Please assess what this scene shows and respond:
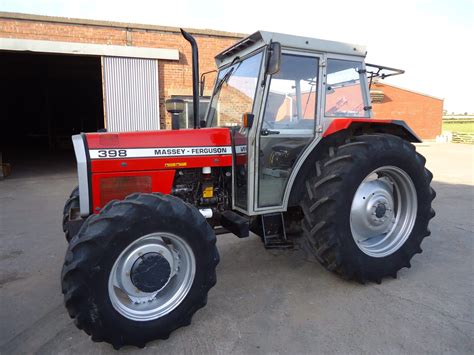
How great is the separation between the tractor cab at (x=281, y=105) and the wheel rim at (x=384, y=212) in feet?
2.32

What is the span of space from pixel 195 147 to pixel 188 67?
8.11 metres

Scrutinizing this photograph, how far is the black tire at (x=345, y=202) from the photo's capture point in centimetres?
312

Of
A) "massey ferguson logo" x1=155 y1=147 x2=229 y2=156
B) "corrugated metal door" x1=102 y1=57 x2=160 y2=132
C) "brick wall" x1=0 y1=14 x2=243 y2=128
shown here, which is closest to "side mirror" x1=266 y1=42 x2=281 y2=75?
"massey ferguson logo" x1=155 y1=147 x2=229 y2=156

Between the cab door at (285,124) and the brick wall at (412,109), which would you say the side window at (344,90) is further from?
the brick wall at (412,109)

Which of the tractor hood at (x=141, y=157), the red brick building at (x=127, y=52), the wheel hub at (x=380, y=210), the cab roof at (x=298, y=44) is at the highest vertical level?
the red brick building at (x=127, y=52)

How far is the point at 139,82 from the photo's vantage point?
10.0m

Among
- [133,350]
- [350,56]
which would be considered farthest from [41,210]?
[350,56]

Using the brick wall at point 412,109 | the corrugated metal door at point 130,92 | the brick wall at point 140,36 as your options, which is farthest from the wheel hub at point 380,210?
the brick wall at point 412,109

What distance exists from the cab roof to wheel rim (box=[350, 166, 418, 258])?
48.6 inches

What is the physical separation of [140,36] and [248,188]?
8.38 m

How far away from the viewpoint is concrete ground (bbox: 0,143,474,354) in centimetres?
253

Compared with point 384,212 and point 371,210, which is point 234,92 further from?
point 384,212

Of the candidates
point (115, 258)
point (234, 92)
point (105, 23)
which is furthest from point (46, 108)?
point (115, 258)

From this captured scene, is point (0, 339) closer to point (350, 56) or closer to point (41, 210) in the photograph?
point (350, 56)
